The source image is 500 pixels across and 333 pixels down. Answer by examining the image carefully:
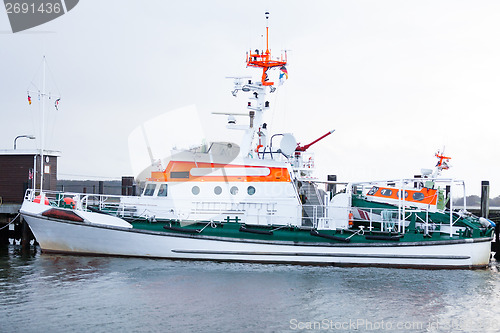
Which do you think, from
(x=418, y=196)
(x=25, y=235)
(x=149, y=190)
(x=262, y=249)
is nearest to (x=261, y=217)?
(x=262, y=249)

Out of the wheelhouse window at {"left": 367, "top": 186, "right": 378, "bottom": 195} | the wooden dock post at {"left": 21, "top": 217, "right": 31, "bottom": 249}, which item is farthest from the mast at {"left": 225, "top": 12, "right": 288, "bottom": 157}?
the wooden dock post at {"left": 21, "top": 217, "right": 31, "bottom": 249}

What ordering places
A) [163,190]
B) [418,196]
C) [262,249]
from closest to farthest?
[262,249], [163,190], [418,196]

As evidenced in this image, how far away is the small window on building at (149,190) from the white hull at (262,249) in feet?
4.93

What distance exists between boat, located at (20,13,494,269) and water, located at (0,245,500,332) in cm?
51

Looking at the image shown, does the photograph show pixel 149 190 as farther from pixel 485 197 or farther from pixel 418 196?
pixel 485 197

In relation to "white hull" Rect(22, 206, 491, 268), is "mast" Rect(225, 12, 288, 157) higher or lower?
higher

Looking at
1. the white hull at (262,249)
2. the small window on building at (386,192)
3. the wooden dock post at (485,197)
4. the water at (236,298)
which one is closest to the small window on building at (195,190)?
the white hull at (262,249)

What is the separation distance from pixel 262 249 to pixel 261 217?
1013mm

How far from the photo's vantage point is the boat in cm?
1336

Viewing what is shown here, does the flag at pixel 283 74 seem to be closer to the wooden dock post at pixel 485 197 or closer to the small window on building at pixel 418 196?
the small window on building at pixel 418 196

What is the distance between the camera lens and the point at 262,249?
13516 mm

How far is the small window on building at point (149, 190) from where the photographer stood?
1488 cm

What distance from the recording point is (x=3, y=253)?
16.0 metres

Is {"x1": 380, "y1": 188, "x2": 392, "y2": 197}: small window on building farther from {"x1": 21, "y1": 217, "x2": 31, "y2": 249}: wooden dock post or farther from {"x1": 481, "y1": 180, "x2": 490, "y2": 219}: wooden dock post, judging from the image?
{"x1": 21, "y1": 217, "x2": 31, "y2": 249}: wooden dock post
